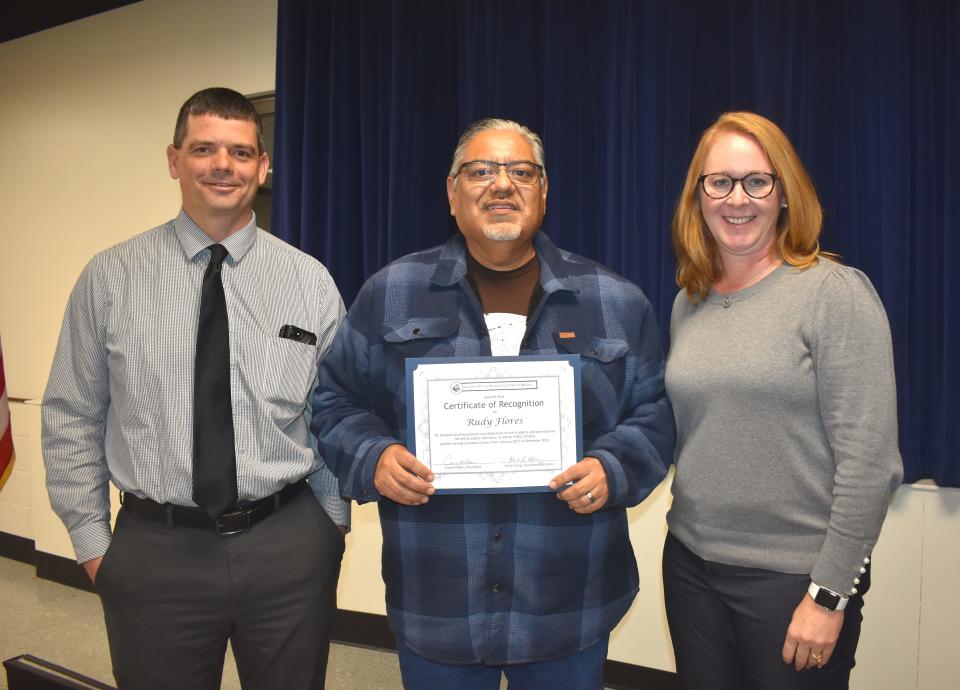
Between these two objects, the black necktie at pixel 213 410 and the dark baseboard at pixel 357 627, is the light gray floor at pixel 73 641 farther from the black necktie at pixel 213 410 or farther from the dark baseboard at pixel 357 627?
the black necktie at pixel 213 410

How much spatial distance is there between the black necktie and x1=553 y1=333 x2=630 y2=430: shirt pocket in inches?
34.3

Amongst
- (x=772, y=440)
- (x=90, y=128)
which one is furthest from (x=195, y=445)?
(x=90, y=128)

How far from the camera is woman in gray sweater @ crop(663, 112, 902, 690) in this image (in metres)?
1.48

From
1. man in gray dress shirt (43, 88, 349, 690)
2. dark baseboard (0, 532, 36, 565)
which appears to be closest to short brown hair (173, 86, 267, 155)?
man in gray dress shirt (43, 88, 349, 690)

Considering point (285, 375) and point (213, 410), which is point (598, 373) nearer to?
point (285, 375)

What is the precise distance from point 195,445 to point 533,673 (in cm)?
102

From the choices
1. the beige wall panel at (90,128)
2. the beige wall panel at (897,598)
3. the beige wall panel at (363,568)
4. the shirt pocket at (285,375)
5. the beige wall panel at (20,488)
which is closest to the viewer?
the shirt pocket at (285,375)

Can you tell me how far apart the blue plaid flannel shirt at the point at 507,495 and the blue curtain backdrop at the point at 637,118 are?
49.2 inches

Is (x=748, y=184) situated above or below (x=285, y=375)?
above

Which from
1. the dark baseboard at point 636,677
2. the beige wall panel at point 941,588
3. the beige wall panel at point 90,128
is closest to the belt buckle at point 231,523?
the dark baseboard at point 636,677

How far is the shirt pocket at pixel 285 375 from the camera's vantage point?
1834mm

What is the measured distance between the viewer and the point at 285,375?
1856mm

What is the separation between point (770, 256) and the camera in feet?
5.61

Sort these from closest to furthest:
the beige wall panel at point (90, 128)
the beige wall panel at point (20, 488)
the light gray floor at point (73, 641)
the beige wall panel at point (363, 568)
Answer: the light gray floor at point (73, 641) < the beige wall panel at point (363, 568) < the beige wall panel at point (90, 128) < the beige wall panel at point (20, 488)
